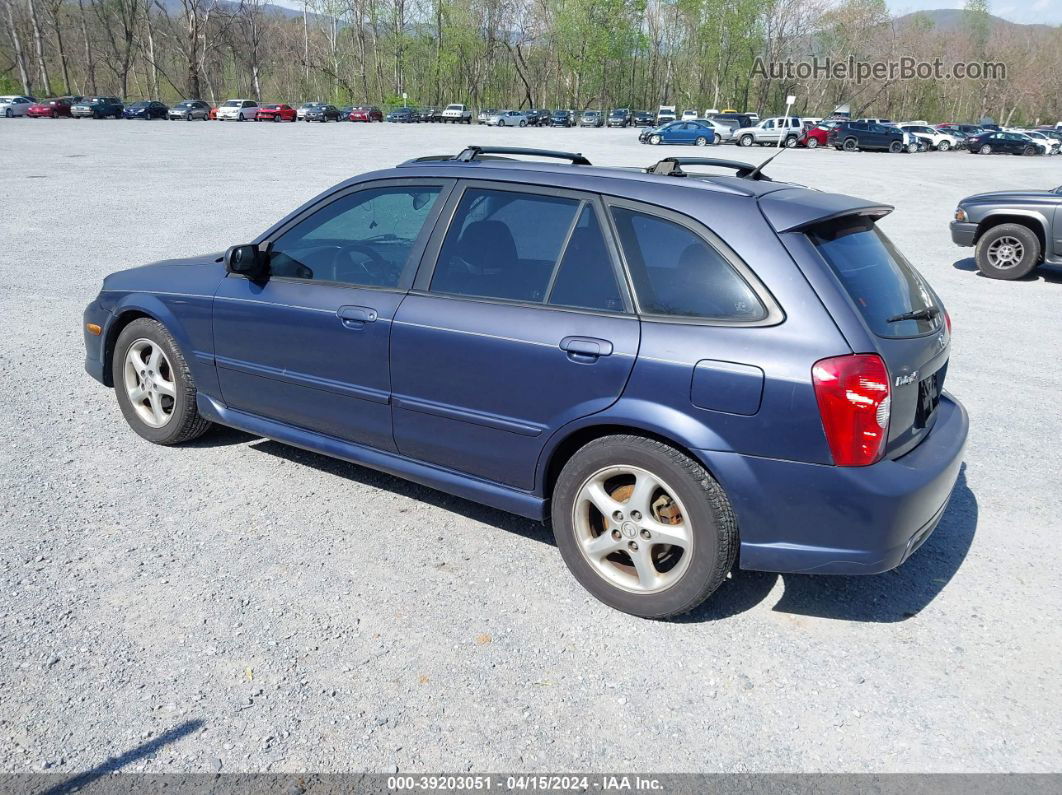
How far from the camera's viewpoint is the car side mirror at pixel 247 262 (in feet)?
14.0

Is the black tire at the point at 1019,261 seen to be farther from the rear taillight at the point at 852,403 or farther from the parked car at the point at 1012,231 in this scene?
the rear taillight at the point at 852,403

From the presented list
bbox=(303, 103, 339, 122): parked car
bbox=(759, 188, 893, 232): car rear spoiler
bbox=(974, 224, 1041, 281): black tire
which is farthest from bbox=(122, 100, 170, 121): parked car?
bbox=(759, 188, 893, 232): car rear spoiler

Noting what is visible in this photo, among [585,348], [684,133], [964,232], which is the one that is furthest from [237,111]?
[585,348]

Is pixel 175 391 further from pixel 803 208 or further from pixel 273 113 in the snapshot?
pixel 273 113

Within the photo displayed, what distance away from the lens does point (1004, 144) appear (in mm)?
44125

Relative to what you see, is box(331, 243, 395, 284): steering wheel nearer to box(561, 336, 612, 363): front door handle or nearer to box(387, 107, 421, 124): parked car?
box(561, 336, 612, 363): front door handle

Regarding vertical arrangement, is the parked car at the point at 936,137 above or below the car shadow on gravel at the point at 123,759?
above

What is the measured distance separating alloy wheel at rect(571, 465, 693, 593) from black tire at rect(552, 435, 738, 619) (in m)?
0.02

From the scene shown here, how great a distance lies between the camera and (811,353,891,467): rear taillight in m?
2.93

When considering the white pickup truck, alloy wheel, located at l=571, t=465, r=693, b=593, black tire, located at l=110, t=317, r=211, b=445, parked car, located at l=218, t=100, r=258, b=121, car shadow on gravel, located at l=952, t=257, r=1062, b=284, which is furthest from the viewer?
the white pickup truck

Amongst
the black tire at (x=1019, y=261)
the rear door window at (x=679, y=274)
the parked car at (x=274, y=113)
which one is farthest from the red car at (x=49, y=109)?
the rear door window at (x=679, y=274)

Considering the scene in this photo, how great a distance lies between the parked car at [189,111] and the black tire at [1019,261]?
187ft

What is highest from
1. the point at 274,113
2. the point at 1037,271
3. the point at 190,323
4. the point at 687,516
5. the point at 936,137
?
the point at 274,113

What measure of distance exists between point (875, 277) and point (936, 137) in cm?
5022
